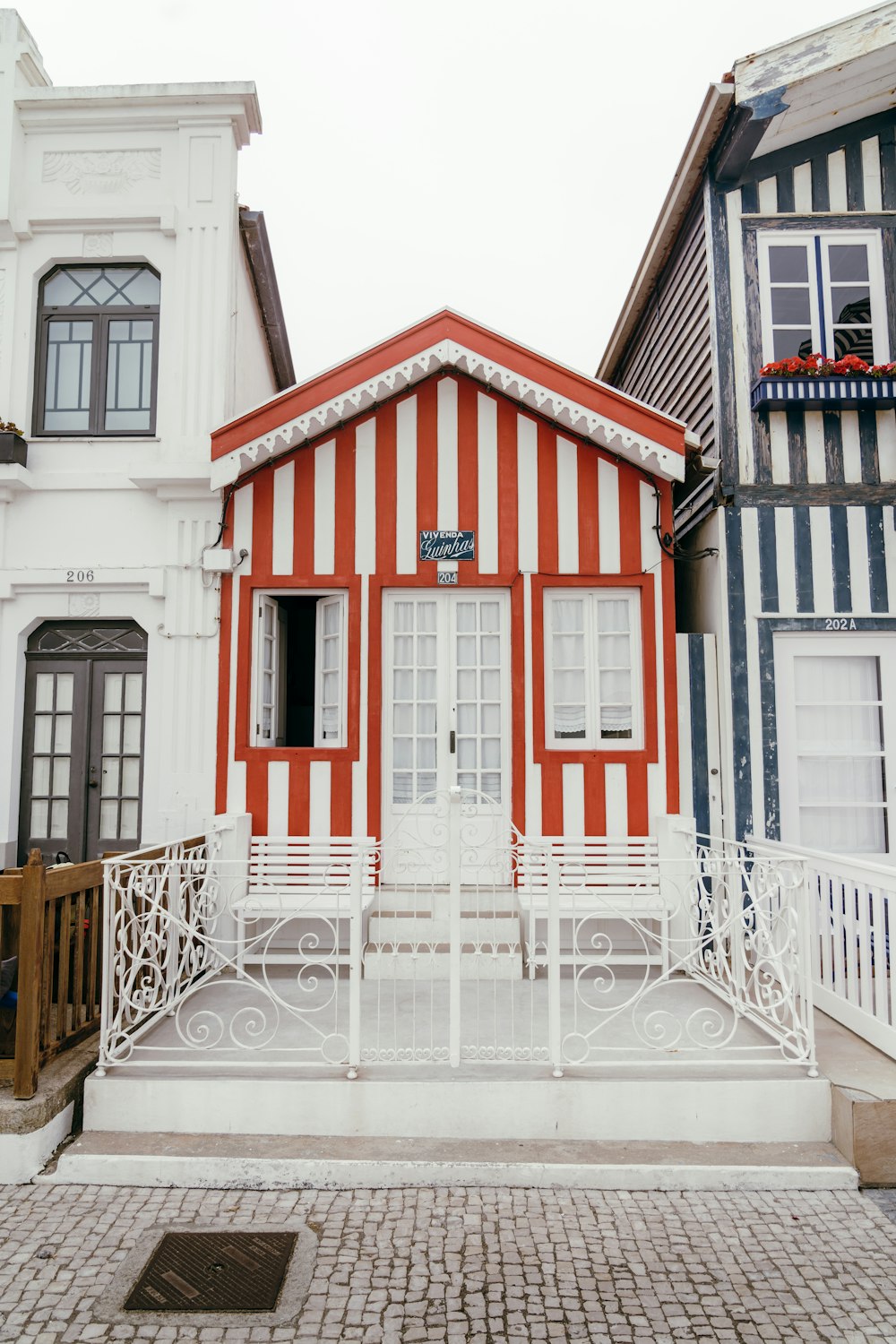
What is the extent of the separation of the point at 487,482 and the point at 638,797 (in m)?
2.83

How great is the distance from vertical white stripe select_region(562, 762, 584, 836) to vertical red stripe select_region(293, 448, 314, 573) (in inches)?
105

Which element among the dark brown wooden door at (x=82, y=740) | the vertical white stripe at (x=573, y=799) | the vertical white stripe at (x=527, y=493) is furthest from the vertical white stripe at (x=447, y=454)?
the dark brown wooden door at (x=82, y=740)

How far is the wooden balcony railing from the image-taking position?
4070 mm

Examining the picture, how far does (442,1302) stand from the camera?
3070 millimetres

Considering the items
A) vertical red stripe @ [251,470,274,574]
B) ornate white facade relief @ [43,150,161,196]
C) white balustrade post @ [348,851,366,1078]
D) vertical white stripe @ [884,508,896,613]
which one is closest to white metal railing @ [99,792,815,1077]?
white balustrade post @ [348,851,366,1078]

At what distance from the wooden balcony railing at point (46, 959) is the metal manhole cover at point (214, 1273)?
1163mm

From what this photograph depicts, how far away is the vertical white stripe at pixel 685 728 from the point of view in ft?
22.1

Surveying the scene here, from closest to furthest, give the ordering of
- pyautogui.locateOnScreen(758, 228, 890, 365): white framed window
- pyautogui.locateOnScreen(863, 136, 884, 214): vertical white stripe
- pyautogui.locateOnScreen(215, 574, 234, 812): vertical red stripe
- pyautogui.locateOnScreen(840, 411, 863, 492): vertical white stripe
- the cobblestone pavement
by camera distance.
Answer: the cobblestone pavement
pyautogui.locateOnScreen(215, 574, 234, 812): vertical red stripe
pyautogui.locateOnScreen(840, 411, 863, 492): vertical white stripe
pyautogui.locateOnScreen(758, 228, 890, 365): white framed window
pyautogui.locateOnScreen(863, 136, 884, 214): vertical white stripe

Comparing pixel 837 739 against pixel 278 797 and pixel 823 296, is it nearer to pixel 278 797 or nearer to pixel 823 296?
pixel 823 296

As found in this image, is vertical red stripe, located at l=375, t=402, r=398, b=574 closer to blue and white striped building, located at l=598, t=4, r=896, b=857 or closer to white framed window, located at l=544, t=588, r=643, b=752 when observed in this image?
white framed window, located at l=544, t=588, r=643, b=752

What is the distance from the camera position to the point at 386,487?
6.98 meters

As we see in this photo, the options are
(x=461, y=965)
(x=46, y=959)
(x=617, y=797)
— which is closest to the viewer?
(x=46, y=959)

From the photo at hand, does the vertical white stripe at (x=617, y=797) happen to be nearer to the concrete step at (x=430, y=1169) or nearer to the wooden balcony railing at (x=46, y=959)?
the concrete step at (x=430, y=1169)

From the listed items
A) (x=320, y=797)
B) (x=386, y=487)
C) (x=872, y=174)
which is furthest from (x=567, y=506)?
(x=872, y=174)
